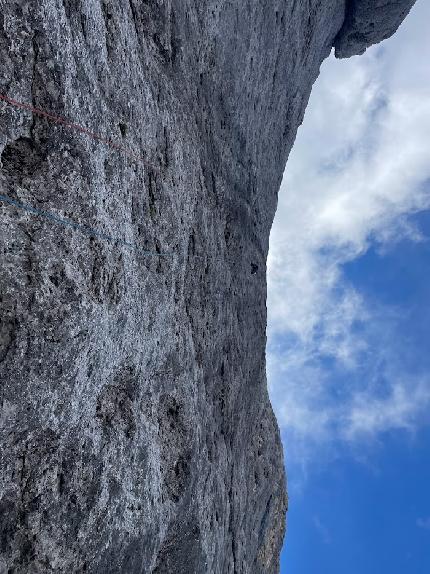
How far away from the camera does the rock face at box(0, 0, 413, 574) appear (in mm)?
5441

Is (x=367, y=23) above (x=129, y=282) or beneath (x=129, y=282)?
above

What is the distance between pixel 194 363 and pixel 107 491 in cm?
380

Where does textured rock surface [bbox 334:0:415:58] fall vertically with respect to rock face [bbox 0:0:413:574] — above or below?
above

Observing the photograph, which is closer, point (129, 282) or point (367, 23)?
point (129, 282)

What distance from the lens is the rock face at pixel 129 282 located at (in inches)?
214

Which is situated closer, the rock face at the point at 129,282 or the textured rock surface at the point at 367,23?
A: the rock face at the point at 129,282

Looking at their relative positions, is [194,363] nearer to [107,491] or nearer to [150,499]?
[150,499]

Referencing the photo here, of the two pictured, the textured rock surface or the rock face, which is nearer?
the rock face

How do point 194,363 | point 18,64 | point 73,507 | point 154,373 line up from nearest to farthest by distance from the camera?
point 18,64 < point 73,507 < point 154,373 < point 194,363

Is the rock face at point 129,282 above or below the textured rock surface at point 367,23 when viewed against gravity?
below

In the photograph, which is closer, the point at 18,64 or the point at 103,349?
the point at 18,64

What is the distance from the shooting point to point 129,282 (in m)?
7.52

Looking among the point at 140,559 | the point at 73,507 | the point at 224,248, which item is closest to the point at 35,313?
the point at 73,507

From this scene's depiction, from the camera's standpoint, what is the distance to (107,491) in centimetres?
666
